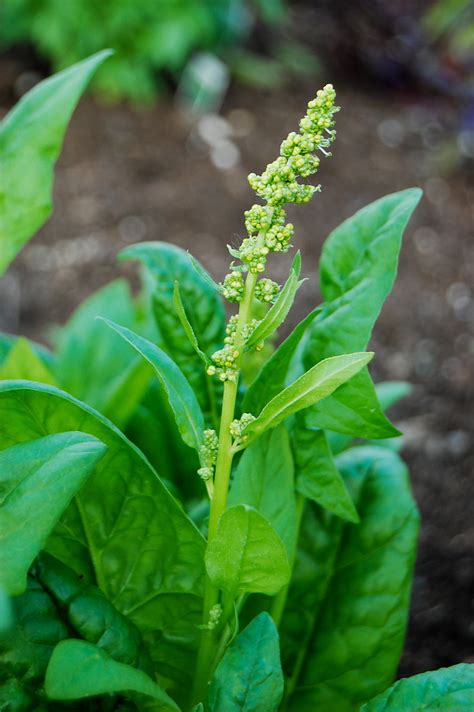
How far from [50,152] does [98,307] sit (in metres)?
0.64

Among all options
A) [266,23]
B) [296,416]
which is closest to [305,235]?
[266,23]

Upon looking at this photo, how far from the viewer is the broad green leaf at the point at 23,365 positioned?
1.46 meters

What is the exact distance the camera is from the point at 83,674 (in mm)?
955

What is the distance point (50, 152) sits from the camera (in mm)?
1380

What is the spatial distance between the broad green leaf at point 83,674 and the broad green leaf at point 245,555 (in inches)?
6.0

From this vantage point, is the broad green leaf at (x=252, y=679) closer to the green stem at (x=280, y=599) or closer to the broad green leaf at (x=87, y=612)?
the broad green leaf at (x=87, y=612)

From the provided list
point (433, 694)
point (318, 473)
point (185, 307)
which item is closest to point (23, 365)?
point (185, 307)

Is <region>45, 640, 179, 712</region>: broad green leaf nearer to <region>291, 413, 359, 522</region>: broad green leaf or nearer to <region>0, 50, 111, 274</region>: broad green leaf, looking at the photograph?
<region>291, 413, 359, 522</region>: broad green leaf

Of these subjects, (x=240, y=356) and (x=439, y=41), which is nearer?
(x=240, y=356)

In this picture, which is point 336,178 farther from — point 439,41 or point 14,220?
point 14,220

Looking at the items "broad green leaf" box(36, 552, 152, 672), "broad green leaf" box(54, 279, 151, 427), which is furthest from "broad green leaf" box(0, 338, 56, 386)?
"broad green leaf" box(36, 552, 152, 672)

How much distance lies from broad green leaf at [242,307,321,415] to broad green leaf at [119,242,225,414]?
0.44 feet

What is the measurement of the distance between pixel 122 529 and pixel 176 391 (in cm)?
24

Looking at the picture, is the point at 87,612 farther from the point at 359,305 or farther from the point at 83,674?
the point at 359,305
